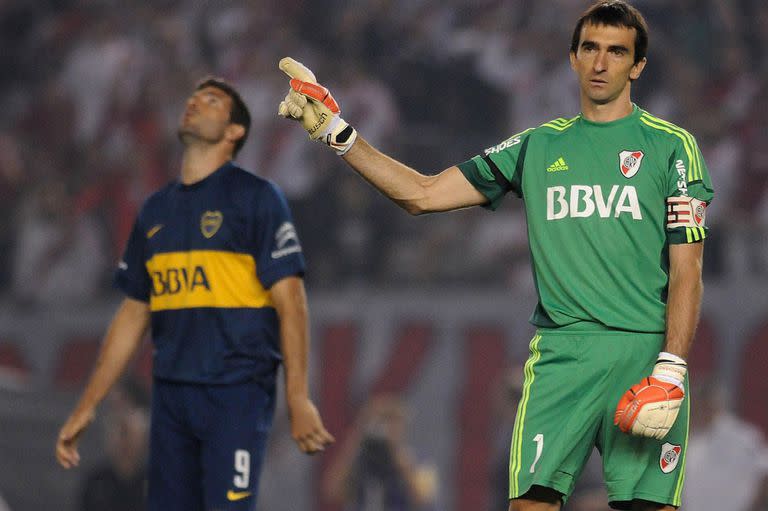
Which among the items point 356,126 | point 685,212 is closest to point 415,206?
point 685,212

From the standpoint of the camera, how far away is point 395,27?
1117 centimetres

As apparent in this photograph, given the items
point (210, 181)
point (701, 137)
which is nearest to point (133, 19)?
point (701, 137)

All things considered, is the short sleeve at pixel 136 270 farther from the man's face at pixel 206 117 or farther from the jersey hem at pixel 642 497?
the jersey hem at pixel 642 497

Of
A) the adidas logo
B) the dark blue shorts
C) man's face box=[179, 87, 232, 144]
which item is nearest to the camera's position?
the adidas logo

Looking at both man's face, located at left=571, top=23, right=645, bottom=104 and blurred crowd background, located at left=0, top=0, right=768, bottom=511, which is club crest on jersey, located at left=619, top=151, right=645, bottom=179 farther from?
blurred crowd background, located at left=0, top=0, right=768, bottom=511

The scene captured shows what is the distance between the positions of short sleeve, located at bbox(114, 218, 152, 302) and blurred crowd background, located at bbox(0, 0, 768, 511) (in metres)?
3.45

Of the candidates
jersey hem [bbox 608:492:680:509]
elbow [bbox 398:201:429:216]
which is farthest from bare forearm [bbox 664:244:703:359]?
elbow [bbox 398:201:429:216]

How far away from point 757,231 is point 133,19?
21.7 feet

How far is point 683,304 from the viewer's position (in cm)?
368

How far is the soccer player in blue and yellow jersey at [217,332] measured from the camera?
4.84 m

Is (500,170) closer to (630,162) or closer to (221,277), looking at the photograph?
(630,162)

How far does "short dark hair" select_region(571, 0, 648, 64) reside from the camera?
3809 mm

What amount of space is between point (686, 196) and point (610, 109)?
1.23ft

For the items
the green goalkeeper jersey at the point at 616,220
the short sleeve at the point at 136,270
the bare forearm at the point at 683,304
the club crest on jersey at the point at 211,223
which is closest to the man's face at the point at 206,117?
the club crest on jersey at the point at 211,223
